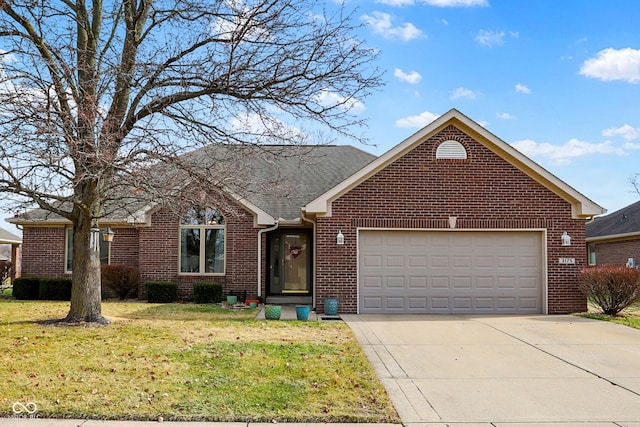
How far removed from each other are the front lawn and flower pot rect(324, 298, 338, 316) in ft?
7.04

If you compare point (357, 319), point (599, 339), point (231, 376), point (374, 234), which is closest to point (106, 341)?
point (231, 376)

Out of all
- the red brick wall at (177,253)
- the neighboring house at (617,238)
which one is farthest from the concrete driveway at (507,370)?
the neighboring house at (617,238)

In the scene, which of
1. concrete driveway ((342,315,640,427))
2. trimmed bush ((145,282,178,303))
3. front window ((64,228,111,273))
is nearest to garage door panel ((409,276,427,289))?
concrete driveway ((342,315,640,427))

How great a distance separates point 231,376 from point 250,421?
1604 mm

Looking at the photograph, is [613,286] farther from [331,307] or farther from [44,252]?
[44,252]

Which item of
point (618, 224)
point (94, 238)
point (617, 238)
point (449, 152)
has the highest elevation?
point (449, 152)

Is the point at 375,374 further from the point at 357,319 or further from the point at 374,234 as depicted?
the point at 374,234

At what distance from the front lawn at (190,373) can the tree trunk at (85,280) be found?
48 cm

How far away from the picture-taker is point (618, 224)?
26.5 meters

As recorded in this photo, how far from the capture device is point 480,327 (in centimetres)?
1222

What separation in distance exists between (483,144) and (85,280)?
10205 millimetres

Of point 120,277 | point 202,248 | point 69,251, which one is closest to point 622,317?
point 202,248

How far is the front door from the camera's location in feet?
59.9

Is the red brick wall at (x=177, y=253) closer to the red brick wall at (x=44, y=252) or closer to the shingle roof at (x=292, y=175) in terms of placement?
the shingle roof at (x=292, y=175)
